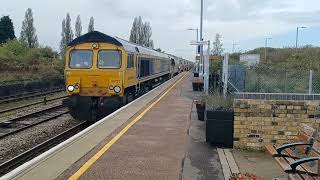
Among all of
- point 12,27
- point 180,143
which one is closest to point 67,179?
point 180,143

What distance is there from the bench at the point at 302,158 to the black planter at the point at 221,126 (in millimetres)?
2171

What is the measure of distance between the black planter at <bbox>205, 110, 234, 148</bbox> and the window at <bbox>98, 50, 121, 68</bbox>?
808 cm

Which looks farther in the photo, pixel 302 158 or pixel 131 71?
pixel 131 71

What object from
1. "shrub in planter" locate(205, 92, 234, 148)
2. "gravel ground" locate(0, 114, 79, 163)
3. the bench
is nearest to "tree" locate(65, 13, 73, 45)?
"gravel ground" locate(0, 114, 79, 163)

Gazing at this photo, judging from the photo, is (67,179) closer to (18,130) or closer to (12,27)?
(18,130)

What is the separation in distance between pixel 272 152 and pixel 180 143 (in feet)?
11.1

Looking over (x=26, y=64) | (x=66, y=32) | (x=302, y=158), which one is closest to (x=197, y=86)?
(x=302, y=158)

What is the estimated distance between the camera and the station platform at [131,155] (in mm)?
7180

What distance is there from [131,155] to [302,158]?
11.1ft

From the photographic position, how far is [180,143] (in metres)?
9.88

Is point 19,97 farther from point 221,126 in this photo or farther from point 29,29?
point 29,29

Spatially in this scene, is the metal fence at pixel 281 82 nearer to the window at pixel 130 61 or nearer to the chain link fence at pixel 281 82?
the chain link fence at pixel 281 82

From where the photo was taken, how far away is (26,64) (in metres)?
46.1

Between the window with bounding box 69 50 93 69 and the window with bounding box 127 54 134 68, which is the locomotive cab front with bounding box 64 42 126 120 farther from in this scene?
the window with bounding box 127 54 134 68
